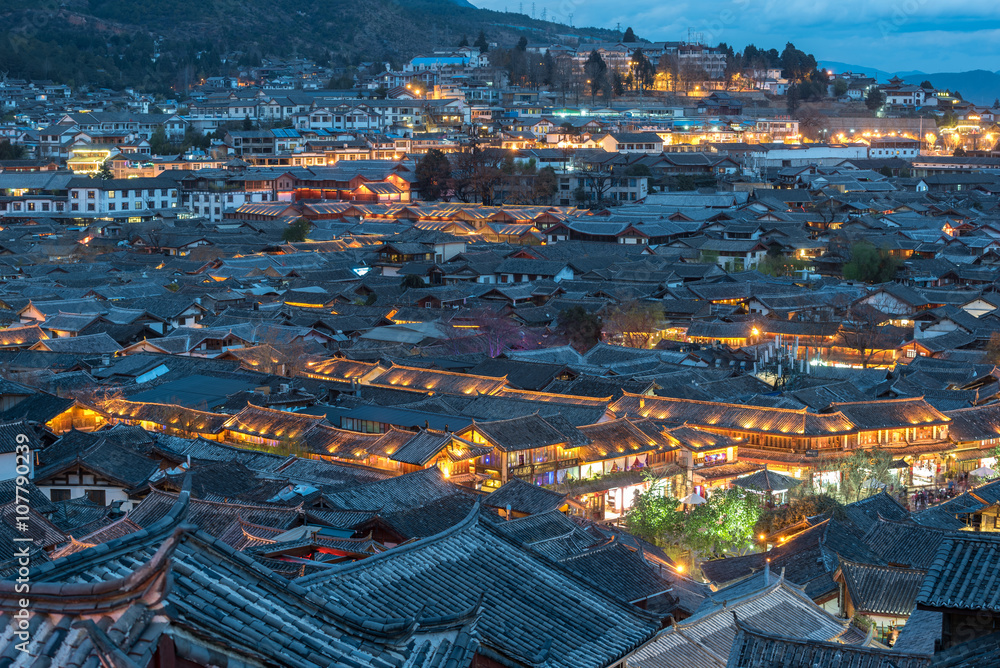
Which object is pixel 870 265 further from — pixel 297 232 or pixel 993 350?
pixel 297 232

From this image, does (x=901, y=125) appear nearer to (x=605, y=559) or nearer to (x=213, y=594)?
(x=605, y=559)

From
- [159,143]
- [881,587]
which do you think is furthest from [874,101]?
[881,587]

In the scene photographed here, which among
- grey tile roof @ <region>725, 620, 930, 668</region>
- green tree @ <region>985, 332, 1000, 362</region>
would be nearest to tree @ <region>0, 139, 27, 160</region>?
green tree @ <region>985, 332, 1000, 362</region>

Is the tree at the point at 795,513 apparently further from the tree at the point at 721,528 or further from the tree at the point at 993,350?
the tree at the point at 993,350

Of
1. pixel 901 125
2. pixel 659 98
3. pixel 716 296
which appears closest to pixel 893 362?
pixel 716 296

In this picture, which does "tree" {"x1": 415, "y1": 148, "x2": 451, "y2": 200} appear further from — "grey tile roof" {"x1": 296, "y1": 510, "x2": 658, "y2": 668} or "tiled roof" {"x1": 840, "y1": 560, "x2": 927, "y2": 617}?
"grey tile roof" {"x1": 296, "y1": 510, "x2": 658, "y2": 668}

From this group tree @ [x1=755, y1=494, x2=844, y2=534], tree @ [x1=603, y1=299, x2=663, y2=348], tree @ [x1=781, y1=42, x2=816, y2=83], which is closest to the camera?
tree @ [x1=755, y1=494, x2=844, y2=534]

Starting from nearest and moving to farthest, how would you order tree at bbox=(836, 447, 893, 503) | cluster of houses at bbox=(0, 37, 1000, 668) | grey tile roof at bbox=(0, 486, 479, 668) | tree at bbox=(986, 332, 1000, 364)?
grey tile roof at bbox=(0, 486, 479, 668) → cluster of houses at bbox=(0, 37, 1000, 668) → tree at bbox=(836, 447, 893, 503) → tree at bbox=(986, 332, 1000, 364)
